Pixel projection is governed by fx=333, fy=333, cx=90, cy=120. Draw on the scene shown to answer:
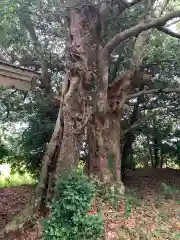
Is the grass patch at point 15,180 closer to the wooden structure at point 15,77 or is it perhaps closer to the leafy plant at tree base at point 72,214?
the wooden structure at point 15,77

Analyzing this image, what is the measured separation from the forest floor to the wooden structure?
105 inches

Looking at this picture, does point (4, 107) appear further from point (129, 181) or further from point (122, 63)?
point (129, 181)

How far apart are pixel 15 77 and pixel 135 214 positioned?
3.83 metres

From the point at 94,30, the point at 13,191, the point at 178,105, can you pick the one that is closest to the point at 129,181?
the point at 178,105

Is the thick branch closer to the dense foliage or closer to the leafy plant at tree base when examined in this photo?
the dense foliage

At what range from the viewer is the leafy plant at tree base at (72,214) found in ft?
17.9

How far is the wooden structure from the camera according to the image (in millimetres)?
5855

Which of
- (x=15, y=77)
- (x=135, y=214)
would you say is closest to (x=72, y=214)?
(x=135, y=214)

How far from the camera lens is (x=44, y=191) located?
6.51 m

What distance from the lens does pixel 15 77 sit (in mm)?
6090

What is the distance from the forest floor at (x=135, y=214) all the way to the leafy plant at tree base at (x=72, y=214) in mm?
562

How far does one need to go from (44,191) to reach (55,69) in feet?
17.8

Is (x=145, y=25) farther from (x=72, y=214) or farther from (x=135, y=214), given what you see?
(x=72, y=214)

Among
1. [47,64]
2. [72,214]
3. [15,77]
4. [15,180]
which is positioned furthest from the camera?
[15,180]
